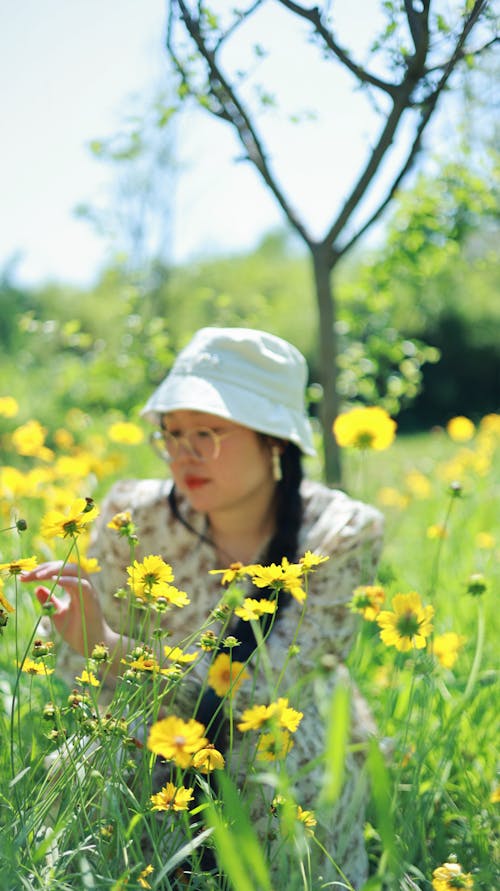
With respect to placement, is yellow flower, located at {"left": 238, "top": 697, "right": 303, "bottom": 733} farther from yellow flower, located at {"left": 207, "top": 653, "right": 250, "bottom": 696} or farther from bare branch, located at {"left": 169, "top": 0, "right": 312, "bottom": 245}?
bare branch, located at {"left": 169, "top": 0, "right": 312, "bottom": 245}

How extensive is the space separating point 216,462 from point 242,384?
0.16m

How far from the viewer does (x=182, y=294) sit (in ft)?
46.6

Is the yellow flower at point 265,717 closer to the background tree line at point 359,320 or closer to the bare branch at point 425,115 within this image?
the bare branch at point 425,115

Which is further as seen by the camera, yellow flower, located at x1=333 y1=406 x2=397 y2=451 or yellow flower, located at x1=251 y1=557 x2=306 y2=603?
yellow flower, located at x1=333 y1=406 x2=397 y2=451

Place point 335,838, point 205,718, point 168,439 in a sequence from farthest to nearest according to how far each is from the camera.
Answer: point 168,439
point 335,838
point 205,718

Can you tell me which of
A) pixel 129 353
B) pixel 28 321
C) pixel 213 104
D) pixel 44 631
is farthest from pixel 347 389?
pixel 44 631

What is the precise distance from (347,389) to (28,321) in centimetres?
115

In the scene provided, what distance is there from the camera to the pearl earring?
1.74 meters

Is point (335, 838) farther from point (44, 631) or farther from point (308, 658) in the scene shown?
point (44, 631)

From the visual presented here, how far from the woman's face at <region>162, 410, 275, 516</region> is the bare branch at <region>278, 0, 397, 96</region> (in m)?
0.68

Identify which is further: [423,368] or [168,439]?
[423,368]

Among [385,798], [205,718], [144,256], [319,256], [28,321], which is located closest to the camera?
[385,798]

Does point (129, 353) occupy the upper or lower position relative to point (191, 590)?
lower

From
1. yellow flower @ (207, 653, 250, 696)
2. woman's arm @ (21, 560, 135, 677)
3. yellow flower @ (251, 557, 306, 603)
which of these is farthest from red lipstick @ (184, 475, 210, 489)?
yellow flower @ (251, 557, 306, 603)
